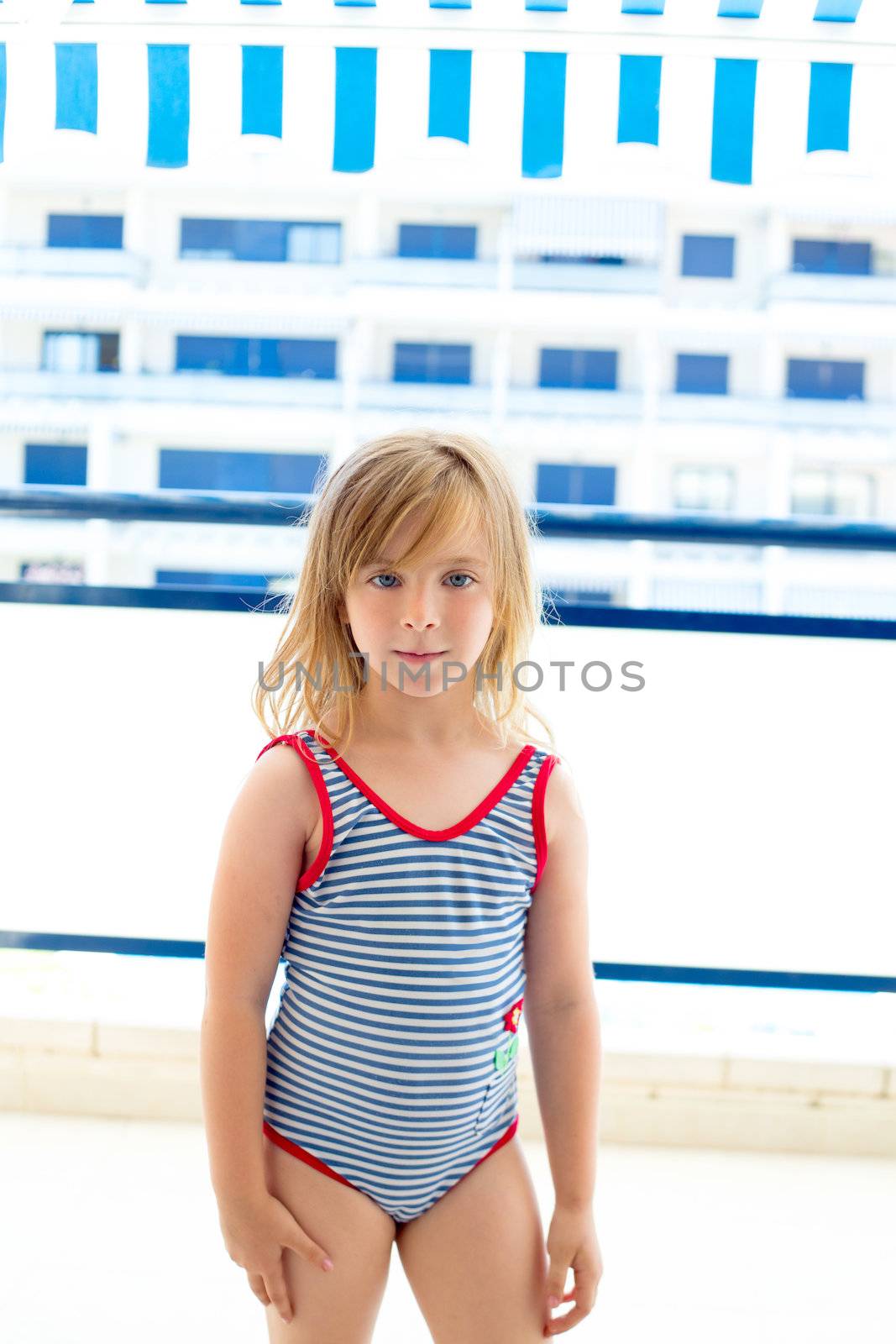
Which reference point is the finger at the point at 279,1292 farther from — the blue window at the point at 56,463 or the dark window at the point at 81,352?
the dark window at the point at 81,352

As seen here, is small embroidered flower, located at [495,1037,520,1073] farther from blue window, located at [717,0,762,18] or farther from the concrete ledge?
blue window, located at [717,0,762,18]

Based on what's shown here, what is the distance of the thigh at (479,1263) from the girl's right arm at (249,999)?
91mm

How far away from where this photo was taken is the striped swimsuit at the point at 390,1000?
873mm

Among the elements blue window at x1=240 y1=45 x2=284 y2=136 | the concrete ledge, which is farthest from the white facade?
the concrete ledge

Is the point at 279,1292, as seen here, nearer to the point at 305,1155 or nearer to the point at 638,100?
the point at 305,1155

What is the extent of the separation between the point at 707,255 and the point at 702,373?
12.4 ft

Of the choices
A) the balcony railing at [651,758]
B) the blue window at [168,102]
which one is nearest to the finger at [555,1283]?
the balcony railing at [651,758]

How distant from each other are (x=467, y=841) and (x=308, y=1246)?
0.33 m

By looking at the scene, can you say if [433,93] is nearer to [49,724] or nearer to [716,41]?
[716,41]

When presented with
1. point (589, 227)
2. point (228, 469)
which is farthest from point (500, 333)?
point (228, 469)

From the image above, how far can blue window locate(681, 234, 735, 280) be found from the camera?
3584cm

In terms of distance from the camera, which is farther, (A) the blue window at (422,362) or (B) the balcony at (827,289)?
(A) the blue window at (422,362)

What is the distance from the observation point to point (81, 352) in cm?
3466

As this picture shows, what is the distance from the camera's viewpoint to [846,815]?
5.74 feet
